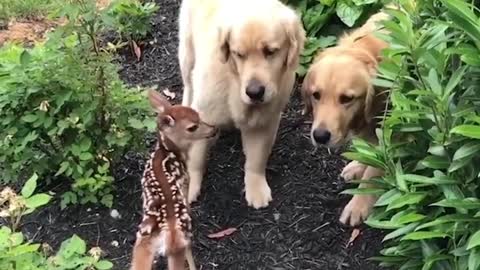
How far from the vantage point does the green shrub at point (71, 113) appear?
5.46 m

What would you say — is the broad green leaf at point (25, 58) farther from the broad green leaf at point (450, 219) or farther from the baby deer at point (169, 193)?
the broad green leaf at point (450, 219)

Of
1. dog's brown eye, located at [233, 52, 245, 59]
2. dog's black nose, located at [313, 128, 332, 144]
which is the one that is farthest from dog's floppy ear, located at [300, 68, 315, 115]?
dog's brown eye, located at [233, 52, 245, 59]

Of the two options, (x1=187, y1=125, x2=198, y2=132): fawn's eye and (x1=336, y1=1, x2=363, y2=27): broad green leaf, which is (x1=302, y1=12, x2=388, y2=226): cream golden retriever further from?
(x1=336, y1=1, x2=363, y2=27): broad green leaf

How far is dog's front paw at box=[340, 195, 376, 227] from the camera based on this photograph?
5.56 m

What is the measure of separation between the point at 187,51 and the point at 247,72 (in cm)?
101

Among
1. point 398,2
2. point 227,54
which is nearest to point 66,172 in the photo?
point 227,54

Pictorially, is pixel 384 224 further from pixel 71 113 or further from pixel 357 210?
pixel 71 113

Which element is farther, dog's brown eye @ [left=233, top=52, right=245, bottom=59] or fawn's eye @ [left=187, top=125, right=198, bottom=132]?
dog's brown eye @ [left=233, top=52, right=245, bottom=59]

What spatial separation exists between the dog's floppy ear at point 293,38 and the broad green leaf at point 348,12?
1.09 meters

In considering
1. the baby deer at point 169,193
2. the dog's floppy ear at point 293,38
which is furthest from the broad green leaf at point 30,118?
the dog's floppy ear at point 293,38

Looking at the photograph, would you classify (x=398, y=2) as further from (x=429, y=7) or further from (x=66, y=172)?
(x=66, y=172)

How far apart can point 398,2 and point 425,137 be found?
87 cm

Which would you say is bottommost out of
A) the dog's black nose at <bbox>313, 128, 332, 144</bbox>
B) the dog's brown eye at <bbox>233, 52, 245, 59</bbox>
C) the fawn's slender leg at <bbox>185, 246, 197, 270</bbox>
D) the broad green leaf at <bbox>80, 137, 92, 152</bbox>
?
the fawn's slender leg at <bbox>185, 246, 197, 270</bbox>

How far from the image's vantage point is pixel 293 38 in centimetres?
548
